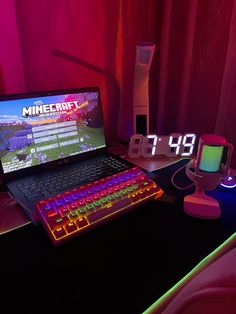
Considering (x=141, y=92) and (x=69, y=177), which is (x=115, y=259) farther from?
(x=141, y=92)

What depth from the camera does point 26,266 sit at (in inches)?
23.2

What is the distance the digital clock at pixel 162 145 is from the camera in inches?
42.2

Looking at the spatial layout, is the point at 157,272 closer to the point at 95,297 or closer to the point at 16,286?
the point at 95,297

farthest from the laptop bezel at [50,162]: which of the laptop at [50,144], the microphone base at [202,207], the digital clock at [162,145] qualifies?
the microphone base at [202,207]

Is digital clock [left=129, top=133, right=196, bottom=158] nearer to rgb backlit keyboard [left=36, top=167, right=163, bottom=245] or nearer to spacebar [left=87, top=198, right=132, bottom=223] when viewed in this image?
rgb backlit keyboard [left=36, top=167, right=163, bottom=245]

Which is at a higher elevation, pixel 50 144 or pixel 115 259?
pixel 50 144

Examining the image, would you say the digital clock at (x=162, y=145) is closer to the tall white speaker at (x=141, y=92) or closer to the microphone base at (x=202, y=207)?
the tall white speaker at (x=141, y=92)

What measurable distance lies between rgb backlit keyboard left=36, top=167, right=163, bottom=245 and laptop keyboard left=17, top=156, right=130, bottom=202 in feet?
0.27

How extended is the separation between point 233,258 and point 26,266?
0.43 meters

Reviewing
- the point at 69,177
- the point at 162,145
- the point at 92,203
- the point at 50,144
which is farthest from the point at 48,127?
the point at 162,145

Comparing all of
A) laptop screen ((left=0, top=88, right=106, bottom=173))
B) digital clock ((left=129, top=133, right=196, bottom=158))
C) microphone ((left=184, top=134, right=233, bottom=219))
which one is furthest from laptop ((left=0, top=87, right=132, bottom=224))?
microphone ((left=184, top=134, right=233, bottom=219))

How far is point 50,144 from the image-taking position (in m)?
0.91

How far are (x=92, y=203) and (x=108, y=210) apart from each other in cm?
5

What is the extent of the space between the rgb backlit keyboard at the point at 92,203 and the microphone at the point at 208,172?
0.11m
